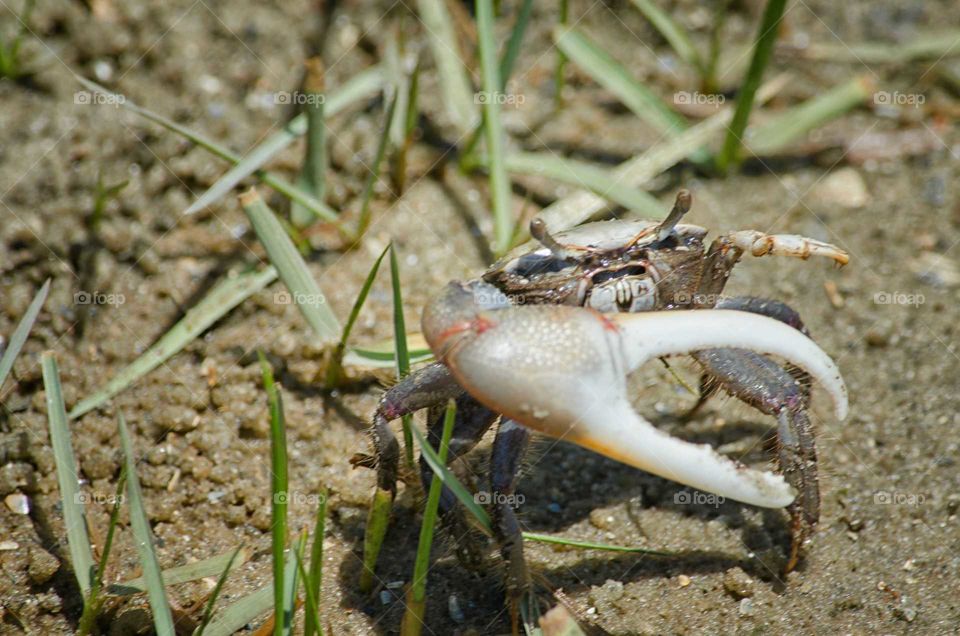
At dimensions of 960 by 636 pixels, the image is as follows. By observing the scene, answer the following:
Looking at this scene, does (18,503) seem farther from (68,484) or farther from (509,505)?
(509,505)

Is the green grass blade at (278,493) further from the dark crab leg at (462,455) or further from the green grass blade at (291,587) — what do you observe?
the dark crab leg at (462,455)

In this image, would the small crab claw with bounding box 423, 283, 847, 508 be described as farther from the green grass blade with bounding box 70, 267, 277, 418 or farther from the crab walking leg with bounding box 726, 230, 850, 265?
the green grass blade with bounding box 70, 267, 277, 418

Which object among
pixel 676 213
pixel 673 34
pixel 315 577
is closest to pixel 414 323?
pixel 676 213

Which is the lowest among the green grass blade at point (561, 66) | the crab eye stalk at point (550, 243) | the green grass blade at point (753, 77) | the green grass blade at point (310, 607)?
the green grass blade at point (310, 607)

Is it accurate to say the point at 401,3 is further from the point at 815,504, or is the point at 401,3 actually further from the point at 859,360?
the point at 815,504

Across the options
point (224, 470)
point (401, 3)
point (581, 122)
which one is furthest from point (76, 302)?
point (581, 122)

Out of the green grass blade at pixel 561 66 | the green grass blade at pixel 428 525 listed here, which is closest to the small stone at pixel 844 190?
the green grass blade at pixel 561 66
